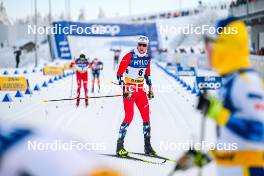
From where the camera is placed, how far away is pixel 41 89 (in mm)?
23250

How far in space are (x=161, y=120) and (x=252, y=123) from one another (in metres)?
9.76

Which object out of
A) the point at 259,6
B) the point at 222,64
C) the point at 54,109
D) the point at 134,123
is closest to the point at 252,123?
the point at 222,64

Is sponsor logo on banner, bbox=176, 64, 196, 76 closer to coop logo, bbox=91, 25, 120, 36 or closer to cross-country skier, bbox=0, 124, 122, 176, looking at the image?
coop logo, bbox=91, 25, 120, 36

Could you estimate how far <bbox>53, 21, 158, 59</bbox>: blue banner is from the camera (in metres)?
52.9

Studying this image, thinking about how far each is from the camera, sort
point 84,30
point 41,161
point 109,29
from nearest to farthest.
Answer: point 41,161 < point 84,30 < point 109,29

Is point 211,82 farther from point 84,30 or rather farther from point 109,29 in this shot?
point 109,29

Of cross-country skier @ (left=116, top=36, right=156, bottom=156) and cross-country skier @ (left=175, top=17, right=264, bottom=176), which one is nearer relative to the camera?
cross-country skier @ (left=175, top=17, right=264, bottom=176)

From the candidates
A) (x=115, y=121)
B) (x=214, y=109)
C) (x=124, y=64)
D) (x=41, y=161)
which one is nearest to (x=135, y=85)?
(x=124, y=64)

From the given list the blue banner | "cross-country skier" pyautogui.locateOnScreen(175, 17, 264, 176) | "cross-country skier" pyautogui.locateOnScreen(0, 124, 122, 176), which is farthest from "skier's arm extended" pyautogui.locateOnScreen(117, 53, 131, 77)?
the blue banner

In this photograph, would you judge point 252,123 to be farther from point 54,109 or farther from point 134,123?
point 54,109

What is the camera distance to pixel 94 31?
54.4 m

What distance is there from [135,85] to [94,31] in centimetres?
4547

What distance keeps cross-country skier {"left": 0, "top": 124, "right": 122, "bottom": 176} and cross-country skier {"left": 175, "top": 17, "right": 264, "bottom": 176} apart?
1.67 m

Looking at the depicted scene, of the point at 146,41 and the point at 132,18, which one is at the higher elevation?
the point at 132,18
